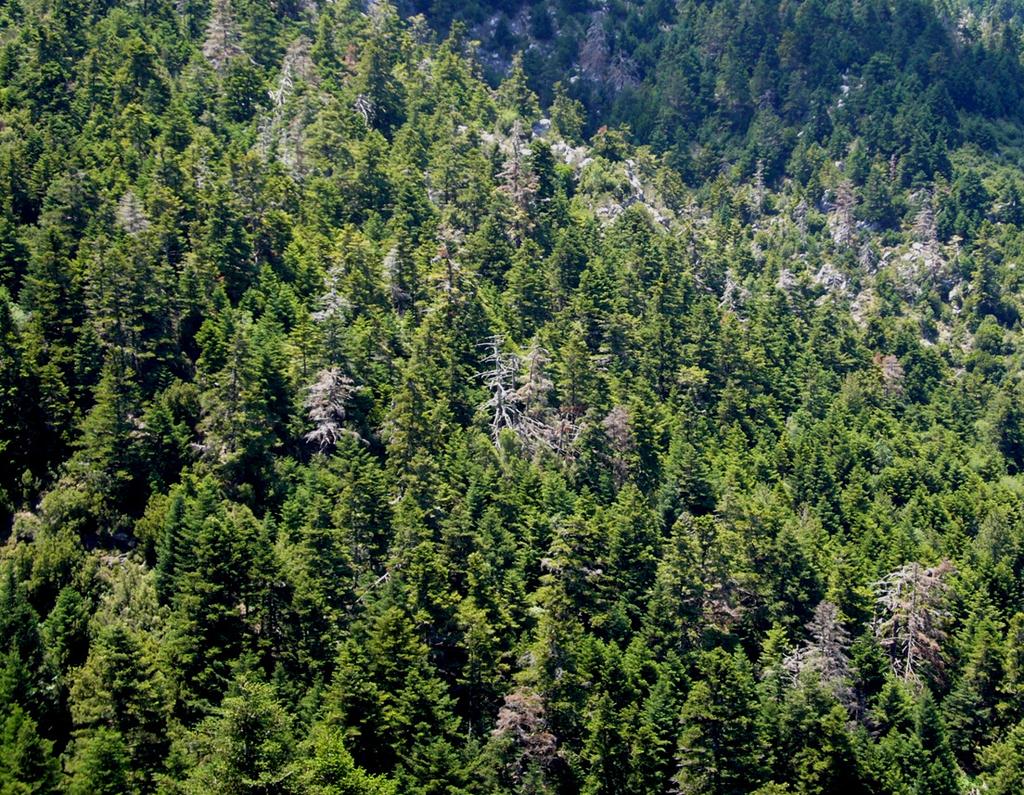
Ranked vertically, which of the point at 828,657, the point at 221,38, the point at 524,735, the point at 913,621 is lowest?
the point at 524,735

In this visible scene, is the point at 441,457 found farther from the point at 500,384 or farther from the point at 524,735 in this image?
the point at 524,735

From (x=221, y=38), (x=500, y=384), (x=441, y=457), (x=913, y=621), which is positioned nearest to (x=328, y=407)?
(x=441, y=457)

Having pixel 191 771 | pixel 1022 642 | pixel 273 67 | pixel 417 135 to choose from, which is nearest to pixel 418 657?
pixel 191 771

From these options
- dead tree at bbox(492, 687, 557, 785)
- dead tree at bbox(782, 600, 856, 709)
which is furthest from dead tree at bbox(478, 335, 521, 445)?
dead tree at bbox(782, 600, 856, 709)

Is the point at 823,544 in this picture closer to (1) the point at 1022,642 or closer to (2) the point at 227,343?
(1) the point at 1022,642

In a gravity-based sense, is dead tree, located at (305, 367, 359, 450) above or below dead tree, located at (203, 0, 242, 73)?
below

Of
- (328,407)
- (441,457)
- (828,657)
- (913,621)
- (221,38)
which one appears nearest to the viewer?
(828,657)

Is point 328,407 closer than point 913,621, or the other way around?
point 913,621

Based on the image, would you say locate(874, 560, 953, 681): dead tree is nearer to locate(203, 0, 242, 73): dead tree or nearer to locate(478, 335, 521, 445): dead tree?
locate(478, 335, 521, 445): dead tree
